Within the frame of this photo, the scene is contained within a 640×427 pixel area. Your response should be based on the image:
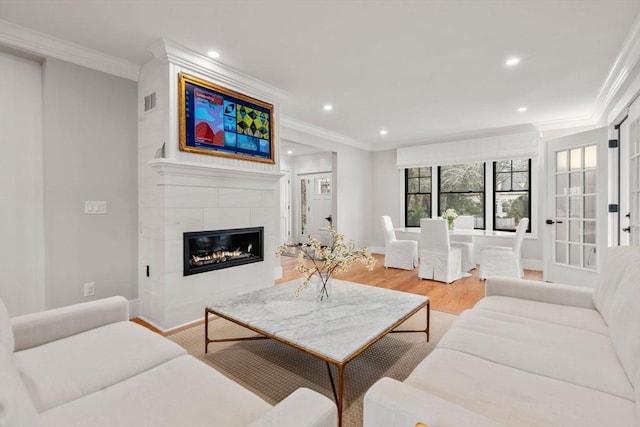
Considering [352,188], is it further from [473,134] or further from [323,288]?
[323,288]

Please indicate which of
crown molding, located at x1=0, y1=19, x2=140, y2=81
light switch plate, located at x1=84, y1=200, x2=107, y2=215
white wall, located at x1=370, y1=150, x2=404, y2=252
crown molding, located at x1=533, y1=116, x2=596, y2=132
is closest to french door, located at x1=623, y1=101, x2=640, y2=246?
crown molding, located at x1=533, y1=116, x2=596, y2=132

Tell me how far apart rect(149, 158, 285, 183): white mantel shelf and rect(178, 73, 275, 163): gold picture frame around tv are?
171 mm

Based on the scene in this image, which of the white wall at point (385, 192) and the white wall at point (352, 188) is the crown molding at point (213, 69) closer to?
the white wall at point (352, 188)

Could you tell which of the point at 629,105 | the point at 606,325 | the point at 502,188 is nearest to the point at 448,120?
the point at 502,188

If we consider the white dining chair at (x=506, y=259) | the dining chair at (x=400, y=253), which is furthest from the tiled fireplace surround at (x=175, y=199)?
the white dining chair at (x=506, y=259)

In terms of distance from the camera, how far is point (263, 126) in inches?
142

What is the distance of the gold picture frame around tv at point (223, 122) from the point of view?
2.90 metres

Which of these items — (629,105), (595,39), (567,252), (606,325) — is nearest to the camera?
(606,325)

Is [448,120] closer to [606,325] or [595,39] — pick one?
[595,39]

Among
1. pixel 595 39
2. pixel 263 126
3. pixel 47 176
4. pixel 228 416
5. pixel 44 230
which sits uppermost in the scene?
pixel 595 39

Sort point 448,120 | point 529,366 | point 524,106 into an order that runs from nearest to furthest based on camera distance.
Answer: point 529,366 < point 524,106 < point 448,120

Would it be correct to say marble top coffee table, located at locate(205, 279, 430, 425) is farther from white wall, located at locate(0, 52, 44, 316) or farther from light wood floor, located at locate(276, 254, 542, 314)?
white wall, located at locate(0, 52, 44, 316)

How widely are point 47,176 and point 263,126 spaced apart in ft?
6.69

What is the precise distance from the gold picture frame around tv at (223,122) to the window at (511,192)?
4432 millimetres
